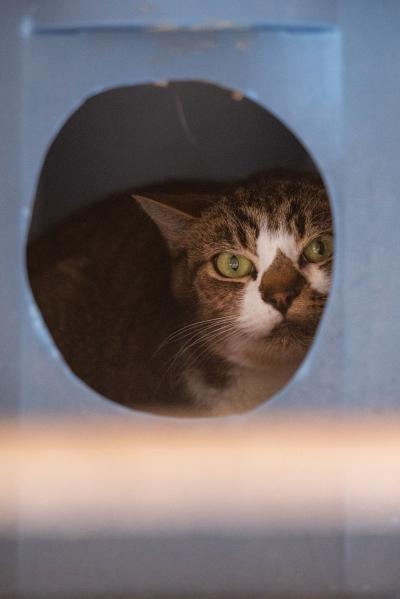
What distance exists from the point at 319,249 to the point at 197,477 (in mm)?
447

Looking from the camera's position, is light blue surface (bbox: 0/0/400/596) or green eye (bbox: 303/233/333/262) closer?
light blue surface (bbox: 0/0/400/596)

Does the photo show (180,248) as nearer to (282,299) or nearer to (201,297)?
(201,297)

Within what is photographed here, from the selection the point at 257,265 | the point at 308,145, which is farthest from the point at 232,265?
the point at 308,145

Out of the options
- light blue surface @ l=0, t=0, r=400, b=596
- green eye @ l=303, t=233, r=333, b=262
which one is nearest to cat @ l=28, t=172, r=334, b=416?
green eye @ l=303, t=233, r=333, b=262

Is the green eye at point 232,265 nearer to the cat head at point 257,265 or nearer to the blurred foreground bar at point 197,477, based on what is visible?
the cat head at point 257,265

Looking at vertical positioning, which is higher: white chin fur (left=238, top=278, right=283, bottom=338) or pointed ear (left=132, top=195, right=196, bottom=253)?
pointed ear (left=132, top=195, right=196, bottom=253)

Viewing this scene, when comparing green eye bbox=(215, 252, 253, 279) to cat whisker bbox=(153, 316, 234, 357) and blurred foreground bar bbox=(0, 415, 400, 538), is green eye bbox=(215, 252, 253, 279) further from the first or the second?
blurred foreground bar bbox=(0, 415, 400, 538)

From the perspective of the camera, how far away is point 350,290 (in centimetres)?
116

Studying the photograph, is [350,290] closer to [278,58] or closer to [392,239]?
[392,239]

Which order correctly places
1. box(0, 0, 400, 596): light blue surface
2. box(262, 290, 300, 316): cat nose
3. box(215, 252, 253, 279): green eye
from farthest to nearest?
box(215, 252, 253, 279): green eye, box(262, 290, 300, 316): cat nose, box(0, 0, 400, 596): light blue surface

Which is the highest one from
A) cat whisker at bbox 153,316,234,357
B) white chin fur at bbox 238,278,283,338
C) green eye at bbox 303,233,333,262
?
green eye at bbox 303,233,333,262

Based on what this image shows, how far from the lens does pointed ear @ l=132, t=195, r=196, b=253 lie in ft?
4.78

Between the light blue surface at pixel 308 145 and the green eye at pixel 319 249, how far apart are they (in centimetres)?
23

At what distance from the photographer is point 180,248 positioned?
1569mm
